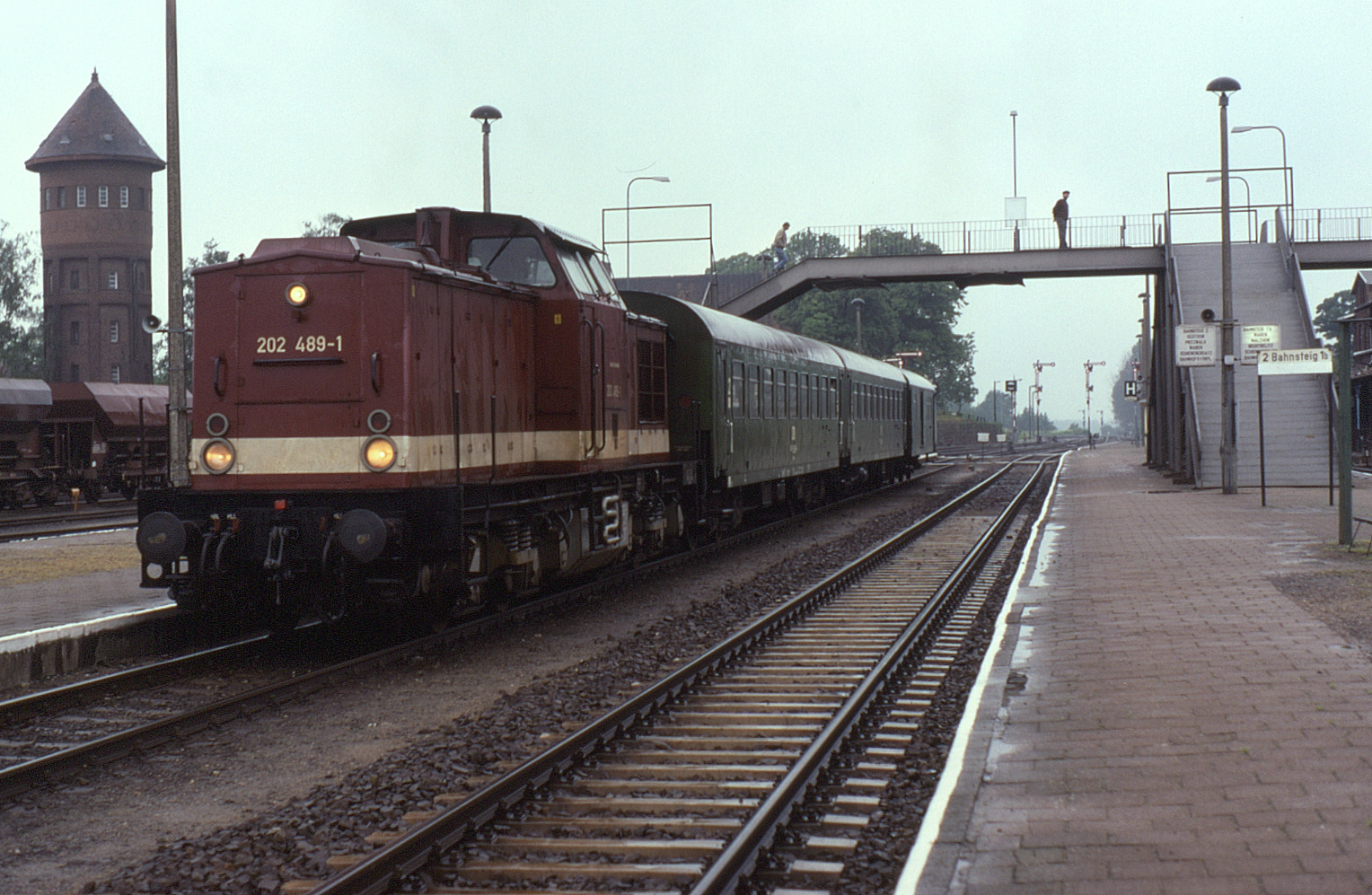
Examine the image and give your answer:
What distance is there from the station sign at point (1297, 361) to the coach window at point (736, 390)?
7.59 meters

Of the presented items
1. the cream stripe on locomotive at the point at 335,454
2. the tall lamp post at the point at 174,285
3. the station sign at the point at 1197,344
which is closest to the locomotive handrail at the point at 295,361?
the cream stripe on locomotive at the point at 335,454

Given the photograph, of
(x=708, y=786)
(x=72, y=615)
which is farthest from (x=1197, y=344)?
(x=708, y=786)

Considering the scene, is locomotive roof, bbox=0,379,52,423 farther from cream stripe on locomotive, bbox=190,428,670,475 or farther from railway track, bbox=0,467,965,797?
cream stripe on locomotive, bbox=190,428,670,475

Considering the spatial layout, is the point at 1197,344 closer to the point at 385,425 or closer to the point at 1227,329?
the point at 1227,329

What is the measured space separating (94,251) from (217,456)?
67.9 meters

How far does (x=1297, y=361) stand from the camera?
1847cm

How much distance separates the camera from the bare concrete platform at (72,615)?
924 cm

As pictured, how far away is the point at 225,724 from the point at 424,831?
9.93ft

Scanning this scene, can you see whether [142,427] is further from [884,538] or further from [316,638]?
[316,638]

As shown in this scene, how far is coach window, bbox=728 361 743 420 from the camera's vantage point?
18.1 m

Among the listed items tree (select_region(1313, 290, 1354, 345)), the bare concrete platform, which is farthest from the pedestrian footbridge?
tree (select_region(1313, 290, 1354, 345))

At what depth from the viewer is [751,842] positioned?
17.0 ft

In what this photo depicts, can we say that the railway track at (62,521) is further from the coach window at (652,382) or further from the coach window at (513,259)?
the coach window at (513,259)

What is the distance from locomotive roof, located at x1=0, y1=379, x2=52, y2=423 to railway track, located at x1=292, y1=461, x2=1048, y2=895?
23.6 meters
